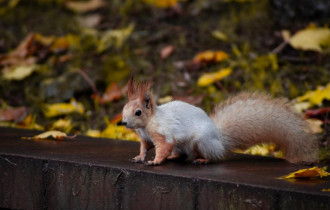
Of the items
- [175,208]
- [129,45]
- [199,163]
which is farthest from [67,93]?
[175,208]

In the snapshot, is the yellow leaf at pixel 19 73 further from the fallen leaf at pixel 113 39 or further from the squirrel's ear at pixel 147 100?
the squirrel's ear at pixel 147 100

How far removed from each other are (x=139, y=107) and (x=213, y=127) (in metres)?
0.34

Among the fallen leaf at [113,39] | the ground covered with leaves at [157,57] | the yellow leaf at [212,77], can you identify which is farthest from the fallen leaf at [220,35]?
the fallen leaf at [113,39]

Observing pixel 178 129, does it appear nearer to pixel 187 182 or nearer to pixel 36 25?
pixel 187 182

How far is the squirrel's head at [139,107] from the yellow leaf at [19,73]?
249 centimetres

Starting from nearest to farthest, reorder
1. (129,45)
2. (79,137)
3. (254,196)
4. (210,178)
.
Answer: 1. (254,196)
2. (210,178)
3. (79,137)
4. (129,45)

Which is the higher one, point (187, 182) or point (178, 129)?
point (178, 129)

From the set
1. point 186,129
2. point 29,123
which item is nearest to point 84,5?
point 29,123

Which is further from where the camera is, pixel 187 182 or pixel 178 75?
pixel 178 75

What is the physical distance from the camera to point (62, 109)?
148 inches

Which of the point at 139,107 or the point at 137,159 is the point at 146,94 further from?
the point at 137,159

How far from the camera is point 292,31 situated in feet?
13.5

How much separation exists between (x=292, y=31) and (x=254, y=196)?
2.81m

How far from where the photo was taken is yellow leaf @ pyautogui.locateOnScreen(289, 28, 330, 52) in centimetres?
365
